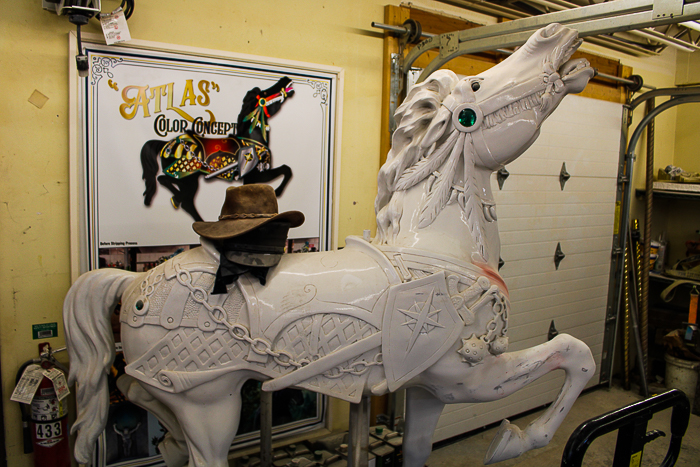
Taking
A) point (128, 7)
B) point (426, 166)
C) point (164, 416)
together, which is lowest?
point (164, 416)

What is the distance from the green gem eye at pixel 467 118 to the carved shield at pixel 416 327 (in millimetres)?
484

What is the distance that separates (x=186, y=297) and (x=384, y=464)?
1305 millimetres

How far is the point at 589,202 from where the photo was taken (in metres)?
3.73

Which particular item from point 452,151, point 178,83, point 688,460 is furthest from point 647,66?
point 178,83

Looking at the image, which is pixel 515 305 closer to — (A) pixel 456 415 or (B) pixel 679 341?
(A) pixel 456 415

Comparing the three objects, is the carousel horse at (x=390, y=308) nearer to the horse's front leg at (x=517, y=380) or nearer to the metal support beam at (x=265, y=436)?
the horse's front leg at (x=517, y=380)

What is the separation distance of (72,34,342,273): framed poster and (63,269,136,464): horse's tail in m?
0.63

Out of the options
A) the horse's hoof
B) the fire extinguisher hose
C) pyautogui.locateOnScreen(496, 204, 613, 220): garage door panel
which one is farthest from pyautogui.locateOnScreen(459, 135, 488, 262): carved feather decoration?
the fire extinguisher hose

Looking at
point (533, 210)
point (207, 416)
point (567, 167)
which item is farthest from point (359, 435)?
point (567, 167)

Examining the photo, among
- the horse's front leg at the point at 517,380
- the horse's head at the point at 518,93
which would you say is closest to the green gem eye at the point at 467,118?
the horse's head at the point at 518,93

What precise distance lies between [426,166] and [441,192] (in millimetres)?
99

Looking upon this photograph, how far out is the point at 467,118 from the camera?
153 cm

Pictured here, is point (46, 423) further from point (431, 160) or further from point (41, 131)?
point (431, 160)

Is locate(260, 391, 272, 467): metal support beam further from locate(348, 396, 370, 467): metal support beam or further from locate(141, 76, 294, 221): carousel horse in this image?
locate(141, 76, 294, 221): carousel horse
